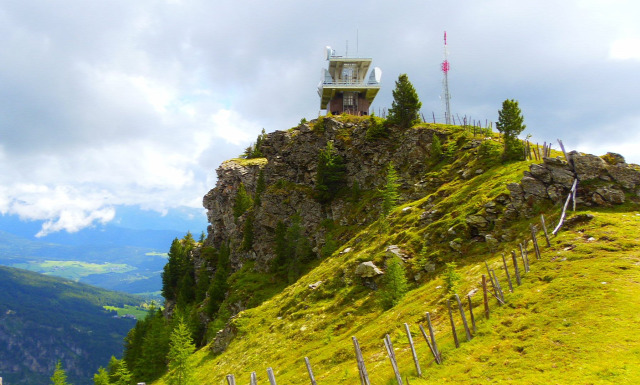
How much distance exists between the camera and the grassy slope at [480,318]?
18500 millimetres

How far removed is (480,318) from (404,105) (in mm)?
63051

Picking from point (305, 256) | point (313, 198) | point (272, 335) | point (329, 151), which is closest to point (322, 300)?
point (272, 335)

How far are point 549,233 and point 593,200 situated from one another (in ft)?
26.4

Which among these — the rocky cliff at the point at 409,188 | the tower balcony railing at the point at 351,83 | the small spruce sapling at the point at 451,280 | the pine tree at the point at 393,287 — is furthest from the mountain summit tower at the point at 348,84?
the small spruce sapling at the point at 451,280

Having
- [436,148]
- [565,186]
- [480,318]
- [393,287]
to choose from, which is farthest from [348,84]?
[480,318]

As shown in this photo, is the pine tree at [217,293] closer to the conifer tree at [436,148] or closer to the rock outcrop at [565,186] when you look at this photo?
the conifer tree at [436,148]

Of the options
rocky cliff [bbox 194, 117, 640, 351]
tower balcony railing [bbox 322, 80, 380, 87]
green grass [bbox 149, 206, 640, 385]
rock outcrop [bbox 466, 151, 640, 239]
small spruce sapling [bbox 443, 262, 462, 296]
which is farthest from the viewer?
tower balcony railing [bbox 322, 80, 380, 87]

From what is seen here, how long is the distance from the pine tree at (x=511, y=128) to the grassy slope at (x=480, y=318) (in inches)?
199

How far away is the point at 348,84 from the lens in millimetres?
107812

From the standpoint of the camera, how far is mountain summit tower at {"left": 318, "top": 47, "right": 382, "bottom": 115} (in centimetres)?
10725

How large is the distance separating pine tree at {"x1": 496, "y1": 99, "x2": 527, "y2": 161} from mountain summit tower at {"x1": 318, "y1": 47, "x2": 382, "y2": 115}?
5374cm

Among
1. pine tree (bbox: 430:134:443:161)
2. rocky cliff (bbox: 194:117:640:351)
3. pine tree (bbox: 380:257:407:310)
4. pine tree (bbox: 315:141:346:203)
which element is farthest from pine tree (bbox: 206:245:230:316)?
pine tree (bbox: 430:134:443:161)

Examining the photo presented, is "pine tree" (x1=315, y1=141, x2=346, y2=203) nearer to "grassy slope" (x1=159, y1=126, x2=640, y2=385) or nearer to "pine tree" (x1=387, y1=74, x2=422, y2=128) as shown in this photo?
"pine tree" (x1=387, y1=74, x2=422, y2=128)

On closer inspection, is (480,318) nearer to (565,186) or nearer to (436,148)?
(565,186)
